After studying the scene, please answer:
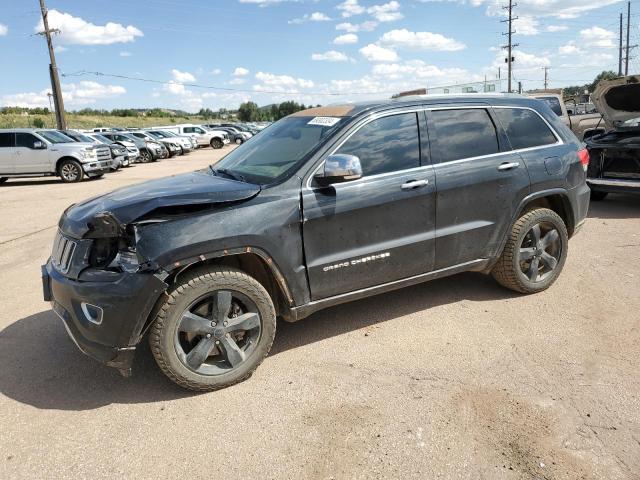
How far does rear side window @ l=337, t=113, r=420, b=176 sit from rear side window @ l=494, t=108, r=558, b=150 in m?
0.99

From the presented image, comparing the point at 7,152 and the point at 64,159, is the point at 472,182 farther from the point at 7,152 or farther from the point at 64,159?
the point at 7,152

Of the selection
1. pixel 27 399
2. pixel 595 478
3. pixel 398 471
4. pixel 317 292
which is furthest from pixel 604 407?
pixel 27 399

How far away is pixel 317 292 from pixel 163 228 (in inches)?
45.1

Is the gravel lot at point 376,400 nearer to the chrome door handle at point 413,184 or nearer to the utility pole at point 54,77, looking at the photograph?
the chrome door handle at point 413,184

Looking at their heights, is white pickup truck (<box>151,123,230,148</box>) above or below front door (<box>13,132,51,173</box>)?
above

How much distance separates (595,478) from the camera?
2402mm

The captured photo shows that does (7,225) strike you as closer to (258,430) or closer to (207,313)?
(207,313)

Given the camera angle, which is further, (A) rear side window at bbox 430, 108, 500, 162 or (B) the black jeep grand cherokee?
(A) rear side window at bbox 430, 108, 500, 162

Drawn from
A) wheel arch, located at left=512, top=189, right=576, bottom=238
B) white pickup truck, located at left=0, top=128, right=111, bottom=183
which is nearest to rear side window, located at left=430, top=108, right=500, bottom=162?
wheel arch, located at left=512, top=189, right=576, bottom=238

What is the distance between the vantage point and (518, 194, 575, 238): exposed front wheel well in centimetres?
469

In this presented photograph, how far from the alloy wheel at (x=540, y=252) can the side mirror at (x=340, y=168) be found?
1.95 meters

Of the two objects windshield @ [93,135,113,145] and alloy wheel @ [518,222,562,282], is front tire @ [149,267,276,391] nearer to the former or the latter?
alloy wheel @ [518,222,562,282]

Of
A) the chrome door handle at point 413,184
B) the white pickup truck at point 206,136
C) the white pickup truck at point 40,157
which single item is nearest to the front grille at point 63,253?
the chrome door handle at point 413,184

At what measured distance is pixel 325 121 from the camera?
12.9 ft
